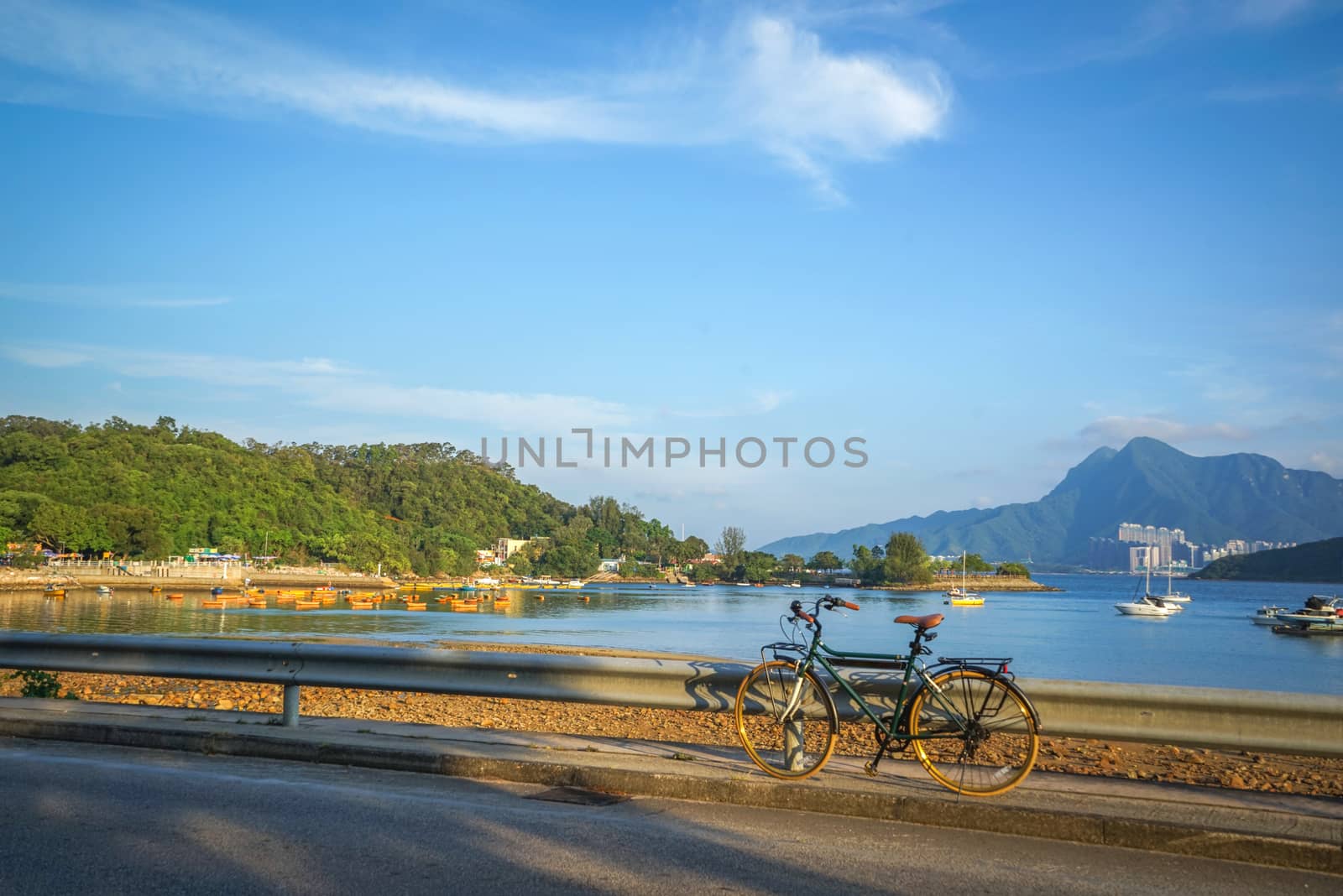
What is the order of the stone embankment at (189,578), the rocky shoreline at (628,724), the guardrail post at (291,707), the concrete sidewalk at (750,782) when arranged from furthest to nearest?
the stone embankment at (189,578) → the rocky shoreline at (628,724) → the guardrail post at (291,707) → the concrete sidewalk at (750,782)

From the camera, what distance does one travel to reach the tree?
639ft

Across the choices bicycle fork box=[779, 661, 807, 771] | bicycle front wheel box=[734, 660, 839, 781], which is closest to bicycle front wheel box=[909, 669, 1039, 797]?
bicycle front wheel box=[734, 660, 839, 781]

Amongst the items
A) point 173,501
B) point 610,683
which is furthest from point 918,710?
point 173,501

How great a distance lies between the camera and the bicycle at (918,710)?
21.7 ft

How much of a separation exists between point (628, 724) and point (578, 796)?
376 inches

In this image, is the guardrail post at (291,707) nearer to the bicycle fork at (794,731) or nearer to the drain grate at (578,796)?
the drain grate at (578,796)

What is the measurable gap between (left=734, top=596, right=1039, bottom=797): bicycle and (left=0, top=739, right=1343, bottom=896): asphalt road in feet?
1.73

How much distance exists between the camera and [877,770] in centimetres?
734

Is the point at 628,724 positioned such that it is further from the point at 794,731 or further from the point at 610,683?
the point at 794,731

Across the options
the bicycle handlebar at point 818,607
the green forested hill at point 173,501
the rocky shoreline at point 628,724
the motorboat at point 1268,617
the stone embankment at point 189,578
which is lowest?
the motorboat at point 1268,617

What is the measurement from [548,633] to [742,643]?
44.5ft

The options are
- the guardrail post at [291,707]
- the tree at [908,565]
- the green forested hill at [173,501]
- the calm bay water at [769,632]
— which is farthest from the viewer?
the tree at [908,565]

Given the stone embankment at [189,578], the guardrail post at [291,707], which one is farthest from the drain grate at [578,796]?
the stone embankment at [189,578]

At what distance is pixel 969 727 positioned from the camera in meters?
6.75
